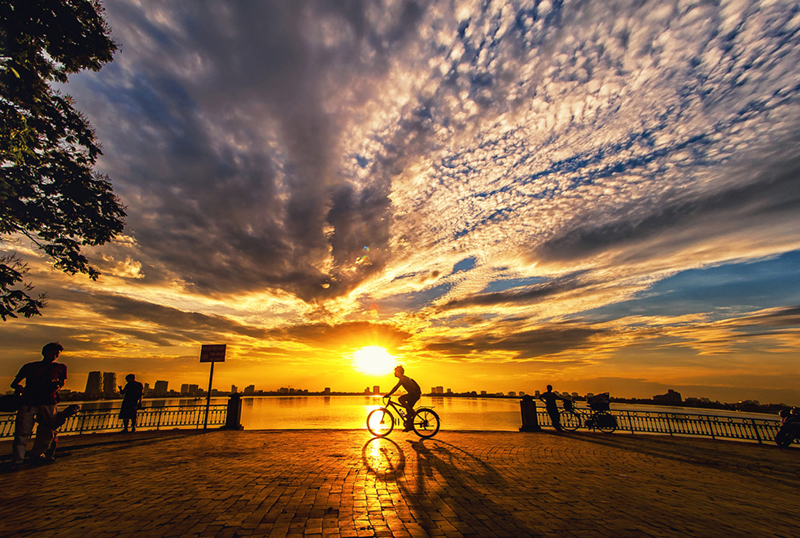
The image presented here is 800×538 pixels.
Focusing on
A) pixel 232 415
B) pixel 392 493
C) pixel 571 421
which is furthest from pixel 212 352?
pixel 571 421

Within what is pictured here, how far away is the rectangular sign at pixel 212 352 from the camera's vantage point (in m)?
15.1

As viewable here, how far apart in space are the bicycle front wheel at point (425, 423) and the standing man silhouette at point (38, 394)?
957 cm

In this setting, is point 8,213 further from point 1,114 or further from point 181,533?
point 181,533

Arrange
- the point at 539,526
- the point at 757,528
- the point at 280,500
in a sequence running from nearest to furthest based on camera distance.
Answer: the point at 539,526, the point at 757,528, the point at 280,500

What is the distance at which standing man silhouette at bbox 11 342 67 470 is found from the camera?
705 cm

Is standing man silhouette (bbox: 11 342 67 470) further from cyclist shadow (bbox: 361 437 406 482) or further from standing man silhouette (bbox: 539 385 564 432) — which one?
standing man silhouette (bbox: 539 385 564 432)

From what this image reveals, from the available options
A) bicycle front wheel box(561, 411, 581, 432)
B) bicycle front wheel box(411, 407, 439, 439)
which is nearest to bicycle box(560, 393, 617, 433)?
bicycle front wheel box(561, 411, 581, 432)

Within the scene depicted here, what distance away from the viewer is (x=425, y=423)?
441 inches

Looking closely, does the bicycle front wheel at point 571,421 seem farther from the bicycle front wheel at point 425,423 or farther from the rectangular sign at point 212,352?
the rectangular sign at point 212,352

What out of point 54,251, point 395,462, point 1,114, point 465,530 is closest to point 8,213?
point 54,251

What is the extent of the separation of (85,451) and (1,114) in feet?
34.8

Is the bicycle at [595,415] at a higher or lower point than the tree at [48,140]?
lower

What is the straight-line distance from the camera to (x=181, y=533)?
3.88 m

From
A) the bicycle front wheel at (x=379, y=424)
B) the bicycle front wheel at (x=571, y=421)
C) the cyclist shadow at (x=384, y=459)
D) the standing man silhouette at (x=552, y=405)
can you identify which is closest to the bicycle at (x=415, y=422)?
the bicycle front wheel at (x=379, y=424)
